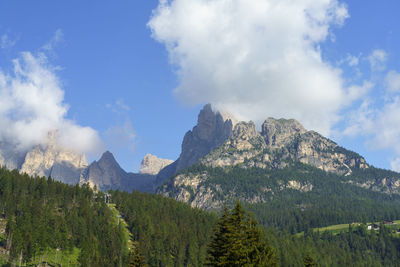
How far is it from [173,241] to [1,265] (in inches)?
3172

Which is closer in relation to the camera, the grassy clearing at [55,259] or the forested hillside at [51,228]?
the grassy clearing at [55,259]

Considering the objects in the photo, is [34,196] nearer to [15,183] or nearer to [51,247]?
[15,183]

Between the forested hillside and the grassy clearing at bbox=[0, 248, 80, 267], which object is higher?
the forested hillside

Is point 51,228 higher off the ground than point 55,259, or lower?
higher

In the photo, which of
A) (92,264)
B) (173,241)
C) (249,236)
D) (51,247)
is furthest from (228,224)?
(173,241)

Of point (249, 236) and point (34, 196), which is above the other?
point (34, 196)

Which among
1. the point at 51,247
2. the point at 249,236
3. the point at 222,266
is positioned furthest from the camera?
the point at 51,247

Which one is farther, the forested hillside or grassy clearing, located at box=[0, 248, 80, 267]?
the forested hillside

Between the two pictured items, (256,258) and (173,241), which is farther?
(173,241)

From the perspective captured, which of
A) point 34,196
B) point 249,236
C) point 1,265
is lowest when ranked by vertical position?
point 1,265

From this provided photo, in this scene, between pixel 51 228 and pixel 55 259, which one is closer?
pixel 55 259

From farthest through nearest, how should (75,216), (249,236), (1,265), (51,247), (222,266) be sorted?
(75,216) < (51,247) < (1,265) < (249,236) < (222,266)

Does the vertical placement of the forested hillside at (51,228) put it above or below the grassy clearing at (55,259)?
above

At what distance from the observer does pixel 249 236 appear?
199ft
